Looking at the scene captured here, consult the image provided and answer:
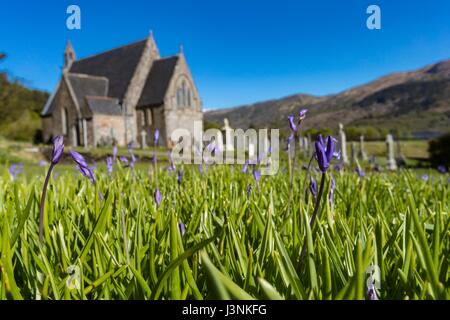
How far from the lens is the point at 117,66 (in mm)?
39625

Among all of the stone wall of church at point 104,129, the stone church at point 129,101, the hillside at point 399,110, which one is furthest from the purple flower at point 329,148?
the hillside at point 399,110

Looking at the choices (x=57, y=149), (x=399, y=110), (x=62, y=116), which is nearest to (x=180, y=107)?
(x=62, y=116)

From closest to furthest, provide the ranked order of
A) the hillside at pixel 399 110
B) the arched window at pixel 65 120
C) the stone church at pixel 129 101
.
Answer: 1. the stone church at pixel 129 101
2. the arched window at pixel 65 120
3. the hillside at pixel 399 110

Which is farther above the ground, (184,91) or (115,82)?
(115,82)

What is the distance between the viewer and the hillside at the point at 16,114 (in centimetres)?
3722

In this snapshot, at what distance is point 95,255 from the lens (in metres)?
1.11

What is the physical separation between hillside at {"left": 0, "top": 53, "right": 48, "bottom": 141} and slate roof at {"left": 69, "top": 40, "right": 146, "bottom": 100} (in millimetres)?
7362

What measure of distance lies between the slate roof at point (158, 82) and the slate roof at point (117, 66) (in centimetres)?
184

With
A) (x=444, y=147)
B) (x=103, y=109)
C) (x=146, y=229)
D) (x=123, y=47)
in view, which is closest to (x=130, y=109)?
(x=103, y=109)

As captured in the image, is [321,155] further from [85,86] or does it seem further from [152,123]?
[85,86]

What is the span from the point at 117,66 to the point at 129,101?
Answer: 5.07 m

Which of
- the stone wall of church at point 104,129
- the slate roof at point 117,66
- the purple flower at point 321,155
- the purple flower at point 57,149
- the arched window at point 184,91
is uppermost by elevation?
the slate roof at point 117,66

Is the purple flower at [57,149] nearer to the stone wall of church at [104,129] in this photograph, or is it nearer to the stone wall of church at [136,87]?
the stone wall of church at [104,129]

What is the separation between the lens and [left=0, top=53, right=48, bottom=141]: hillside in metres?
37.2
